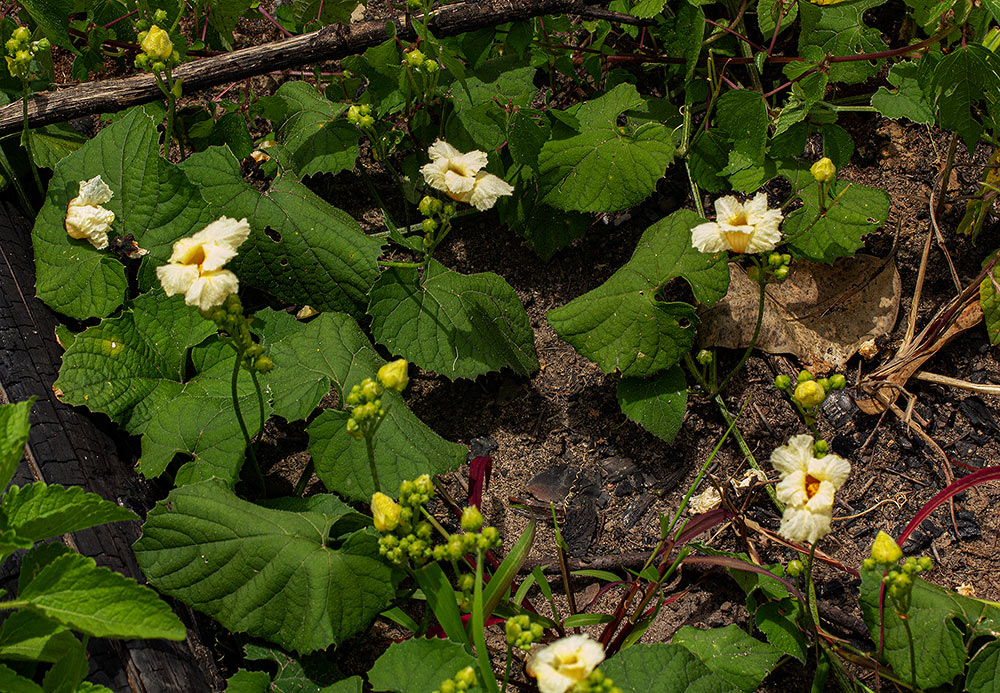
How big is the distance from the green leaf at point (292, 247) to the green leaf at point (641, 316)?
635mm

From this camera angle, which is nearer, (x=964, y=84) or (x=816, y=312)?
(x=964, y=84)

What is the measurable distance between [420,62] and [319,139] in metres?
0.50

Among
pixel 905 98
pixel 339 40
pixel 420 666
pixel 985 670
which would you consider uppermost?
pixel 339 40

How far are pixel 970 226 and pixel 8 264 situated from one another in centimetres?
307

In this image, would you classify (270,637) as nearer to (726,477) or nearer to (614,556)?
(614,556)

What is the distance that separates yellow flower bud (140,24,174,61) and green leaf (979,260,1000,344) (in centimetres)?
256

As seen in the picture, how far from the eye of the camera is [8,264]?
2.32 metres

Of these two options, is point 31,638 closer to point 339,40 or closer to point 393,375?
point 393,375

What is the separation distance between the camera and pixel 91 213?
7.52ft

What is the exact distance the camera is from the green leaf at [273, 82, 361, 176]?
2637 mm

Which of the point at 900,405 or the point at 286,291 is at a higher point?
the point at 286,291

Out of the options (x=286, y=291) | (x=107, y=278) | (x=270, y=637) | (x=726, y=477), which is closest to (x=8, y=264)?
(x=107, y=278)

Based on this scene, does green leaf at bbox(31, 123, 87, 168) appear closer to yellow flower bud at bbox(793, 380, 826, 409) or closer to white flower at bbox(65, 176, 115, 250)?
white flower at bbox(65, 176, 115, 250)

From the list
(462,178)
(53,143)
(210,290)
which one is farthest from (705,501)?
(53,143)
